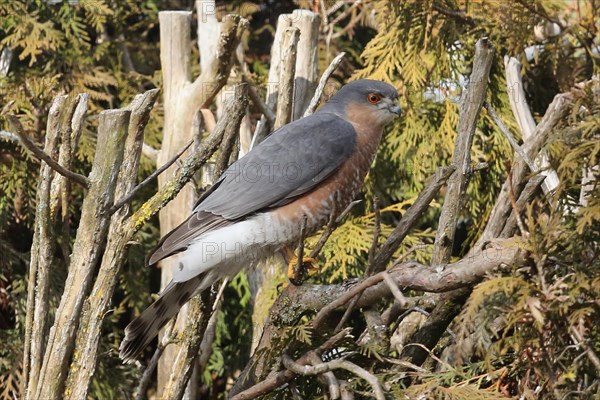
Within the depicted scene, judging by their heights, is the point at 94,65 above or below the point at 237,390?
above

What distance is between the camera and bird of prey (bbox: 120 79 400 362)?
3.51 m

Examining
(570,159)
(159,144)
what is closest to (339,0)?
(159,144)

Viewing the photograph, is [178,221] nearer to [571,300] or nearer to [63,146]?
[63,146]

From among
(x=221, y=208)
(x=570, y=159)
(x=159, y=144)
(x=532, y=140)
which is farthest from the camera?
(x=159, y=144)

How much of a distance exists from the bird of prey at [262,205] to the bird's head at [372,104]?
0.09m

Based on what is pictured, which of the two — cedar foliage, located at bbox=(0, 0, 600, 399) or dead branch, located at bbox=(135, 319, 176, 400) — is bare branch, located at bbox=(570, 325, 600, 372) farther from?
dead branch, located at bbox=(135, 319, 176, 400)

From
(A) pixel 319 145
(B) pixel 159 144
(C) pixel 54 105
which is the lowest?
(B) pixel 159 144

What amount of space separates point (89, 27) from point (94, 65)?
20.1 inches

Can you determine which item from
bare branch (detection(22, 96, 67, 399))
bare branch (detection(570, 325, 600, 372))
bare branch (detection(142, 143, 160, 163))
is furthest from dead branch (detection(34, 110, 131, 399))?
bare branch (detection(570, 325, 600, 372))

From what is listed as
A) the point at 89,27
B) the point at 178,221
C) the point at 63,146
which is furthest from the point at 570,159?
the point at 89,27

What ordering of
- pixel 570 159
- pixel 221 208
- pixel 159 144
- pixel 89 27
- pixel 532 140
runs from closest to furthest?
pixel 570 159 → pixel 532 140 → pixel 221 208 → pixel 159 144 → pixel 89 27

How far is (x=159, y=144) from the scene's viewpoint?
5.17m

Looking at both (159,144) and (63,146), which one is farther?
(159,144)

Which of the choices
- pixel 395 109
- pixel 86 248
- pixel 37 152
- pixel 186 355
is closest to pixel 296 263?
pixel 186 355
